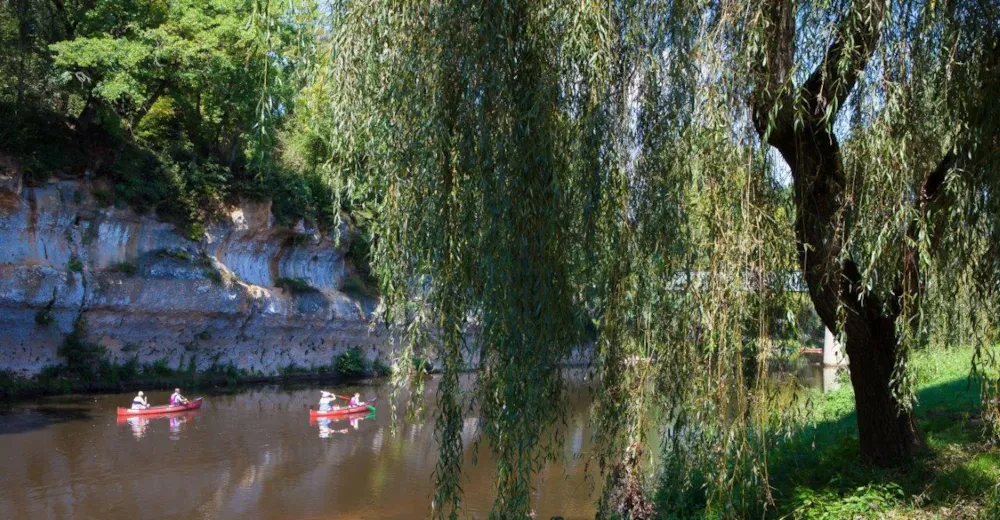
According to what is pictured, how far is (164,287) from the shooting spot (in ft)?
73.4

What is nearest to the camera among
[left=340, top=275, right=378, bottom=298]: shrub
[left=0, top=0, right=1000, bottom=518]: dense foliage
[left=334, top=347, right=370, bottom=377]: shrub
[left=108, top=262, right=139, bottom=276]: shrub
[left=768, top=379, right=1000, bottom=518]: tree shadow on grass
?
[left=0, top=0, right=1000, bottom=518]: dense foliage

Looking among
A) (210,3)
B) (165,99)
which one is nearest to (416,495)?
(210,3)

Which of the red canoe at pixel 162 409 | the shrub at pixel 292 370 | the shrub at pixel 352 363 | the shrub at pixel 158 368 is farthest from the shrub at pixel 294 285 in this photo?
the red canoe at pixel 162 409

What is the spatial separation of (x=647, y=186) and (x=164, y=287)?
1952 cm

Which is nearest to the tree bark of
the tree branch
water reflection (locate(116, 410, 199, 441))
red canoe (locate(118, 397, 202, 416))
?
the tree branch

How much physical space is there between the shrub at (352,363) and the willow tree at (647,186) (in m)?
22.7

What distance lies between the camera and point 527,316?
195 inches

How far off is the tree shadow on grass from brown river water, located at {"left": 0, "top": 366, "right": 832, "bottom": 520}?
2130 millimetres

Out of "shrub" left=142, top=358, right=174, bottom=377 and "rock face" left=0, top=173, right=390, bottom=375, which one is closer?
"rock face" left=0, top=173, right=390, bottom=375

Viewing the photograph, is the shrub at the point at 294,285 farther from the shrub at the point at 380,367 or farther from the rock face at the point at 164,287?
the shrub at the point at 380,367

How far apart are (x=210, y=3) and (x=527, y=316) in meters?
19.2

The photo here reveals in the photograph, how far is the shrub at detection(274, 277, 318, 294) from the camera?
26.4 m

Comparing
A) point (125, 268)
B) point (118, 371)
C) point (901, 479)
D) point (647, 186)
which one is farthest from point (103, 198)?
point (901, 479)

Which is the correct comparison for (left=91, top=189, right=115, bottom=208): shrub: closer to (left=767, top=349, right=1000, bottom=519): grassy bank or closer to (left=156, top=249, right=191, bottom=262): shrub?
(left=156, top=249, right=191, bottom=262): shrub
